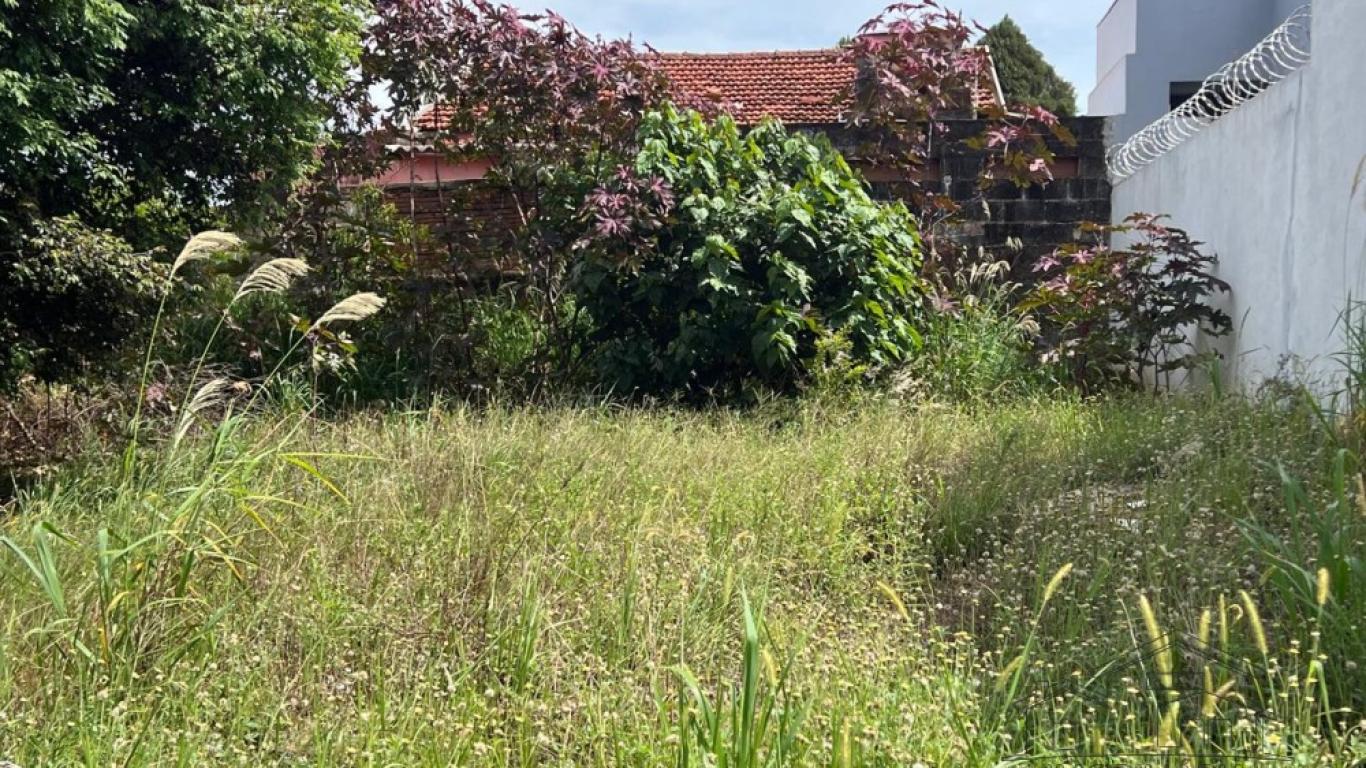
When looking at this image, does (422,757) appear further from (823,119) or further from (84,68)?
(823,119)

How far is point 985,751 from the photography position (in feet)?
7.61

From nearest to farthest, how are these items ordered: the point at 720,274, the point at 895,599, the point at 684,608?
the point at 895,599, the point at 684,608, the point at 720,274

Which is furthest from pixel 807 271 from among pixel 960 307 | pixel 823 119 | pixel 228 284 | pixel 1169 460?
pixel 823 119

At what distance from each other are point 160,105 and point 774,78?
13.4m

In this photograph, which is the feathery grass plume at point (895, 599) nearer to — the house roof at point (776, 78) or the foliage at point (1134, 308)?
the foliage at point (1134, 308)

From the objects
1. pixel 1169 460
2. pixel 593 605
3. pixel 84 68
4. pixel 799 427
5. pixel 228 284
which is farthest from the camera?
pixel 228 284

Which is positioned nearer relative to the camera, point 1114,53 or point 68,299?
point 68,299

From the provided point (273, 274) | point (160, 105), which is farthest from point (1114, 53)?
point (273, 274)

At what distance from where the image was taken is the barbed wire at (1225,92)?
6.22 metres

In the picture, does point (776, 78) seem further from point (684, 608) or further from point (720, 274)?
point (684, 608)

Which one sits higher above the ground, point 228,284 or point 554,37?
point 554,37

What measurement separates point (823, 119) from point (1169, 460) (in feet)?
40.3

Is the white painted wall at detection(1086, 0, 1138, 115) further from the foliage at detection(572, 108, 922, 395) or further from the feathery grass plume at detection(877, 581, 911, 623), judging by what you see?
the feathery grass plume at detection(877, 581, 911, 623)

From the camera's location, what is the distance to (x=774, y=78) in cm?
1797
